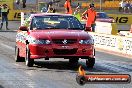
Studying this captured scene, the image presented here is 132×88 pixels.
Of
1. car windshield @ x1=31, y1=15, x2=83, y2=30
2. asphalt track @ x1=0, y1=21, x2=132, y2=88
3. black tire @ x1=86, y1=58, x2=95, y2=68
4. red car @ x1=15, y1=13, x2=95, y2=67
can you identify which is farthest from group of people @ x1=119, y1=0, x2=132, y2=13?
black tire @ x1=86, y1=58, x2=95, y2=68

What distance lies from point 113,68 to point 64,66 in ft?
4.39

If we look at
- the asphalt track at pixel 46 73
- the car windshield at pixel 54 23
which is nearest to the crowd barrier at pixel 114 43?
the asphalt track at pixel 46 73

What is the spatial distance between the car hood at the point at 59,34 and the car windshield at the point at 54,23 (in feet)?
1.27

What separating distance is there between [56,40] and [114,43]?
28.2ft

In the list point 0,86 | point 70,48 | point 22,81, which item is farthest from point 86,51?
point 0,86

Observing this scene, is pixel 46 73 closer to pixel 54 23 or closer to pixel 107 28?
pixel 54 23

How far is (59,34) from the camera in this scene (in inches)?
505

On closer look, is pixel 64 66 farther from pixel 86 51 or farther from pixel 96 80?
pixel 96 80

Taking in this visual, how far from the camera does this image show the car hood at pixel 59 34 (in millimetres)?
12727

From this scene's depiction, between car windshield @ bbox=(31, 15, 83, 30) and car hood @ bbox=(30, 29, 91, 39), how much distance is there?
0.39 meters

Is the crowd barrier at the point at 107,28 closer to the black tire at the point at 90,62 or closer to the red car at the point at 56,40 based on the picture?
the red car at the point at 56,40

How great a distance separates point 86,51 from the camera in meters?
12.9

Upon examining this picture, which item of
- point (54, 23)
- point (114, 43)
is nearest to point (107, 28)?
point (114, 43)

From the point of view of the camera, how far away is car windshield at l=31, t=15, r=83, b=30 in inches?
542
